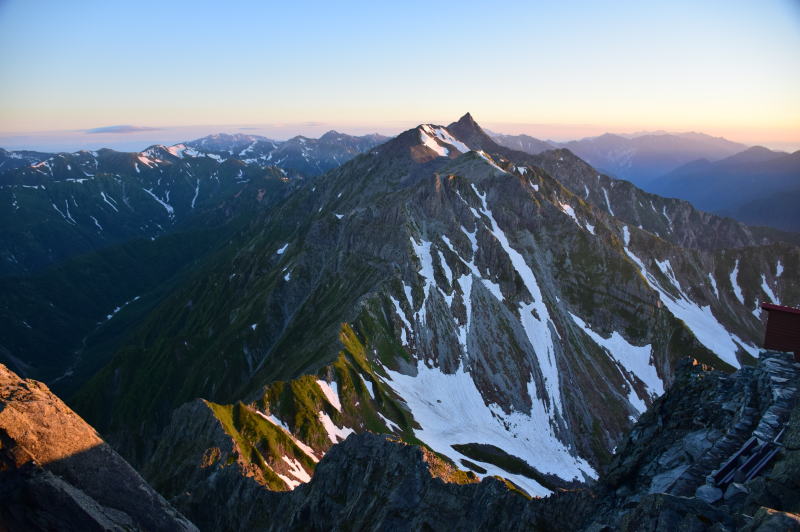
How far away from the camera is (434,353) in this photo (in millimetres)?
119375

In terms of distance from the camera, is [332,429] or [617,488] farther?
[332,429]

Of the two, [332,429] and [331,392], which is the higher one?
[331,392]

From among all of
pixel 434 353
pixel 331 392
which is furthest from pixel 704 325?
pixel 331 392

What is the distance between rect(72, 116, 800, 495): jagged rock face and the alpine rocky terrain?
21.5 inches

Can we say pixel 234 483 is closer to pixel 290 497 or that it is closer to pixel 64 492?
pixel 290 497

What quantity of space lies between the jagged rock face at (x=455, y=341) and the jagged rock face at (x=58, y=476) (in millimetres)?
37153

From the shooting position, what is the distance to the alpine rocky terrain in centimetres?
7094

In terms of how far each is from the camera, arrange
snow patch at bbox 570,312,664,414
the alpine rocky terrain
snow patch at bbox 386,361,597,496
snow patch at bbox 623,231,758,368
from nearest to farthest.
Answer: the alpine rocky terrain, snow patch at bbox 386,361,597,496, snow patch at bbox 570,312,664,414, snow patch at bbox 623,231,758,368

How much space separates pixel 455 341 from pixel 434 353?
27.3 feet

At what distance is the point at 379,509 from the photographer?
40812 mm

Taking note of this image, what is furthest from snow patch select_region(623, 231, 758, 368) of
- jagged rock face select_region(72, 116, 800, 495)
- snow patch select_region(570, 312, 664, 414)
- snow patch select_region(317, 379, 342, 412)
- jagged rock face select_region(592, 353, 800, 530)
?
jagged rock face select_region(592, 353, 800, 530)

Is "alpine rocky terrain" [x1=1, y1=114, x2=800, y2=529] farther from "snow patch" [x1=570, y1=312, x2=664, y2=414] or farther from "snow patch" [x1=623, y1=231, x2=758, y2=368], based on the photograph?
"snow patch" [x1=623, y1=231, x2=758, y2=368]

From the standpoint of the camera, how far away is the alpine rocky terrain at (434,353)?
7094 cm

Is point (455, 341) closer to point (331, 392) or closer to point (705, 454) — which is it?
point (331, 392)
